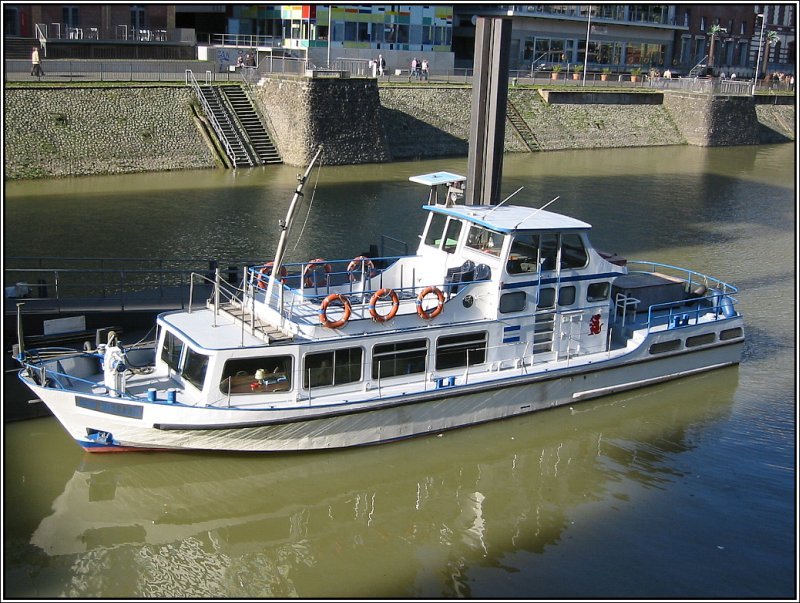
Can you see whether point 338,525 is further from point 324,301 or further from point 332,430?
point 324,301

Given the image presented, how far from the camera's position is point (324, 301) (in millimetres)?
14461

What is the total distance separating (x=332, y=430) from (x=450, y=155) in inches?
1171

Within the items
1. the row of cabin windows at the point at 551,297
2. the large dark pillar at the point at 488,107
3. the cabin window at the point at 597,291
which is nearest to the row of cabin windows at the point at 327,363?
the row of cabin windows at the point at 551,297

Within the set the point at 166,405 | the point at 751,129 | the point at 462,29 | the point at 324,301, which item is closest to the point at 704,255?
the point at 324,301

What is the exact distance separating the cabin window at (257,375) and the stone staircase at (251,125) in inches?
933

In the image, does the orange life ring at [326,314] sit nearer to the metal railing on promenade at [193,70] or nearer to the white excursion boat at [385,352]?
the white excursion boat at [385,352]

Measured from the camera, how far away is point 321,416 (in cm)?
1441

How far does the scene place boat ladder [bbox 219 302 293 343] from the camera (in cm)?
1420

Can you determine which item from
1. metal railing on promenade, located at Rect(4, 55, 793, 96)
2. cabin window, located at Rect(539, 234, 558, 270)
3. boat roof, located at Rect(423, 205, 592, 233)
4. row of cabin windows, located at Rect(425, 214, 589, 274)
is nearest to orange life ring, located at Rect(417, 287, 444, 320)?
row of cabin windows, located at Rect(425, 214, 589, 274)

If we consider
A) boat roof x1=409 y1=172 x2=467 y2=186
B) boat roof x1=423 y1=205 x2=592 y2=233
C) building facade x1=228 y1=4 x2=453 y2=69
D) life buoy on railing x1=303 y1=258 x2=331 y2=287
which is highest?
building facade x1=228 y1=4 x2=453 y2=69

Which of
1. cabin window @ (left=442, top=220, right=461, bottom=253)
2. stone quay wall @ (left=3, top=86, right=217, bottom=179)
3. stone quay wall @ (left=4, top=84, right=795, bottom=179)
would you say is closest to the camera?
cabin window @ (left=442, top=220, right=461, bottom=253)

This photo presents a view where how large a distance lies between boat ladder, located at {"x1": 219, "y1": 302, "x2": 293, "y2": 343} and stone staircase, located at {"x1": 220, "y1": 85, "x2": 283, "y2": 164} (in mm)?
22346

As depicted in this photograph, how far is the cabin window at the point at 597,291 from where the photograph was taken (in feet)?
55.2

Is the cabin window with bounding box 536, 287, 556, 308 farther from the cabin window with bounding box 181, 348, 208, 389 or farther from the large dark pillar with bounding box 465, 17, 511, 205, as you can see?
the cabin window with bounding box 181, 348, 208, 389
